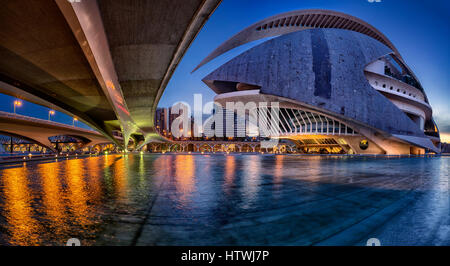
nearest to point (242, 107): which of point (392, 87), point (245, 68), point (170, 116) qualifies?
point (245, 68)

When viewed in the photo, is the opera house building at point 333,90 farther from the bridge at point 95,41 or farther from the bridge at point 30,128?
the bridge at point 30,128

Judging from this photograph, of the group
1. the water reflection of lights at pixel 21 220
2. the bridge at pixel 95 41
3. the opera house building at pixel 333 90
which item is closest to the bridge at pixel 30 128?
the bridge at pixel 95 41

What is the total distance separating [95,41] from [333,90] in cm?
2913

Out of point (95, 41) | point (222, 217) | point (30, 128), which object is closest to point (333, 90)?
point (95, 41)

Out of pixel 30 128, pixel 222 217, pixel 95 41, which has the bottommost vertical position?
pixel 222 217

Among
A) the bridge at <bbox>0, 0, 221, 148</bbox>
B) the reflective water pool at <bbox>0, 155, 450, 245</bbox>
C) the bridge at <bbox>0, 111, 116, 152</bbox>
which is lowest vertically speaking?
the reflective water pool at <bbox>0, 155, 450, 245</bbox>

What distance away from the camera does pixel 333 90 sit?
92.2ft

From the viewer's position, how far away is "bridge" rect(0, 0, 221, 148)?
562 cm

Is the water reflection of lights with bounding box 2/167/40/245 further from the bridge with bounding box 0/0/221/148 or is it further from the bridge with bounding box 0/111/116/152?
the bridge with bounding box 0/111/116/152

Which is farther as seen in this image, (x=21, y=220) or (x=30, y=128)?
(x=30, y=128)

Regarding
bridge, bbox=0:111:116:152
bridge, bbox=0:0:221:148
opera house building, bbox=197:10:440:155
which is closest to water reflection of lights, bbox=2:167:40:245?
bridge, bbox=0:0:221:148

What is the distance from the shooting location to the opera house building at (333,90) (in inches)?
1104

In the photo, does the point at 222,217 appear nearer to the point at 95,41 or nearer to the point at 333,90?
the point at 95,41

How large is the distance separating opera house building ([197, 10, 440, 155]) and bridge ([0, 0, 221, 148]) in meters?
20.8
